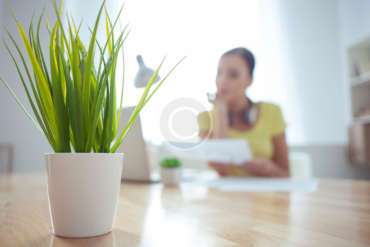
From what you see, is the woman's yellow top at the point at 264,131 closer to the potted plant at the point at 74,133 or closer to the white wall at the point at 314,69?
the white wall at the point at 314,69

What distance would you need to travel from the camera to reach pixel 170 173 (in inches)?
43.2

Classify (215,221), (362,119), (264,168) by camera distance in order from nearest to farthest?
(215,221), (264,168), (362,119)

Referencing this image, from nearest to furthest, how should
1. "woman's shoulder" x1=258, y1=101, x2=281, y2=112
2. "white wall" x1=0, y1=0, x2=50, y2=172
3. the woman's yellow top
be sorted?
"white wall" x1=0, y1=0, x2=50, y2=172, the woman's yellow top, "woman's shoulder" x1=258, y1=101, x2=281, y2=112

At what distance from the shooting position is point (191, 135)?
1317mm

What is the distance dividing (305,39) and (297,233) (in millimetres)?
2887

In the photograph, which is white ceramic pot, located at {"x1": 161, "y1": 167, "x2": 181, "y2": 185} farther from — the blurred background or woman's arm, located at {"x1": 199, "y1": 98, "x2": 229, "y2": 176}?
the blurred background

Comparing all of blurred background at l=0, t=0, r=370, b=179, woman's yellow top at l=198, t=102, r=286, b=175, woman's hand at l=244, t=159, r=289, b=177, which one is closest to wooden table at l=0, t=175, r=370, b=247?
woman's hand at l=244, t=159, r=289, b=177

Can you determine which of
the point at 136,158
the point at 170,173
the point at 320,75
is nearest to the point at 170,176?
the point at 170,173

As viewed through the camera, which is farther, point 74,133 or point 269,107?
point 269,107

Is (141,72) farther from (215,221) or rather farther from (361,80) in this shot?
(361,80)

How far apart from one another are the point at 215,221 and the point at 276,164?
121cm

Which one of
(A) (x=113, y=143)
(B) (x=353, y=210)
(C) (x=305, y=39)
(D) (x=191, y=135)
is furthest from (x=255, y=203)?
(C) (x=305, y=39)

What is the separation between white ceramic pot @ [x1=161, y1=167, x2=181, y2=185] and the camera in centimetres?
109

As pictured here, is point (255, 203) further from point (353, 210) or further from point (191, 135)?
point (191, 135)
